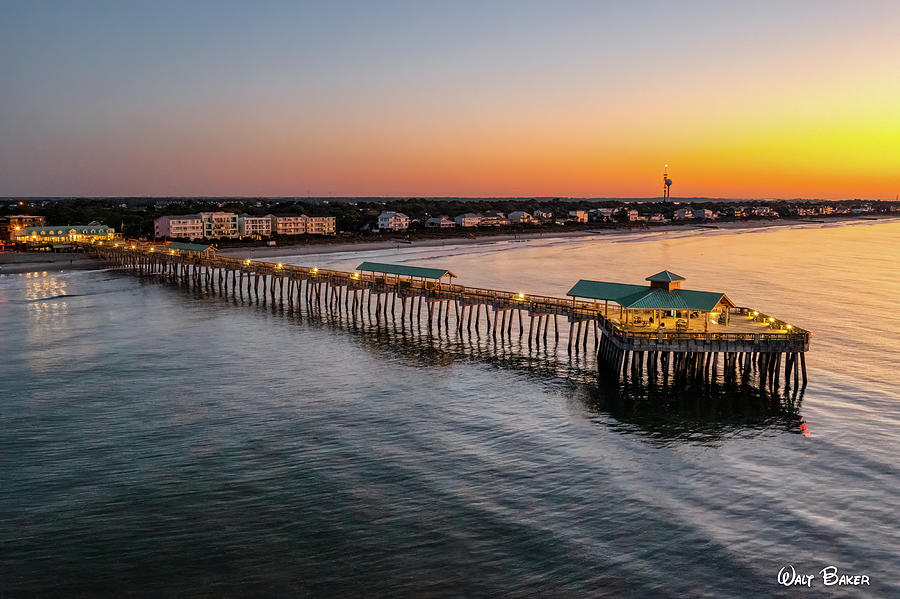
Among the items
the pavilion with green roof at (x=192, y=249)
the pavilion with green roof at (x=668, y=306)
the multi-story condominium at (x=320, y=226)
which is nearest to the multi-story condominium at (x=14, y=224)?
the pavilion with green roof at (x=192, y=249)

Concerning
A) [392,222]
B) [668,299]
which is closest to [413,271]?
[668,299]

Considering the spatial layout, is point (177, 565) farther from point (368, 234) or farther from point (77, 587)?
point (368, 234)

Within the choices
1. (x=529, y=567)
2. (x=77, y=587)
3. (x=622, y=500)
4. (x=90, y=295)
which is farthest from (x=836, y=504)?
(x=90, y=295)

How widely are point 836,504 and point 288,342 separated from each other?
37.9 metres

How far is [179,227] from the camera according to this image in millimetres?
148625

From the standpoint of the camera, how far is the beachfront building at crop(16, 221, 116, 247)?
130375 mm

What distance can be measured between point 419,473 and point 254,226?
141 meters

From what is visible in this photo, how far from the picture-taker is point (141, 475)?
27516 millimetres

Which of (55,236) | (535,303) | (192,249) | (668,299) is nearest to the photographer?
(668,299)

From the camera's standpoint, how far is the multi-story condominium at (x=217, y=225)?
151875 mm

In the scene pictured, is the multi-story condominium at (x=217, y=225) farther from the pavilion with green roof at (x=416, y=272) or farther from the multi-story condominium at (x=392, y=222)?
A: the pavilion with green roof at (x=416, y=272)

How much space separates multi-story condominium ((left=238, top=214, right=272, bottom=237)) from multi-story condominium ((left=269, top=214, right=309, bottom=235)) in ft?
6.10

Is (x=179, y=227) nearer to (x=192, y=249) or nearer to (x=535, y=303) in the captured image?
(x=192, y=249)

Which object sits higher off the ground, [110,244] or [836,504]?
[110,244]
